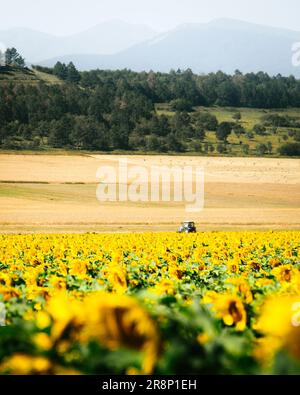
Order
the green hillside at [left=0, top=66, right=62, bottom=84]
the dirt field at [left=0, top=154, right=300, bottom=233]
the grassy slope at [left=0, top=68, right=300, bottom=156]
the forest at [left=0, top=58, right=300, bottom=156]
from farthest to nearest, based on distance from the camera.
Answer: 1. the green hillside at [left=0, top=66, right=62, bottom=84]
2. the grassy slope at [left=0, top=68, right=300, bottom=156]
3. the forest at [left=0, top=58, right=300, bottom=156]
4. the dirt field at [left=0, top=154, right=300, bottom=233]

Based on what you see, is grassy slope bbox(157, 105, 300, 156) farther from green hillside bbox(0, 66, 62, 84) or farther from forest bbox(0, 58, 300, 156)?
green hillside bbox(0, 66, 62, 84)

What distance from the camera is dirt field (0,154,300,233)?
144 ft

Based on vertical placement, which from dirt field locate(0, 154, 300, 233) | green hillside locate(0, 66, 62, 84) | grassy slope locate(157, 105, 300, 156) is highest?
green hillside locate(0, 66, 62, 84)

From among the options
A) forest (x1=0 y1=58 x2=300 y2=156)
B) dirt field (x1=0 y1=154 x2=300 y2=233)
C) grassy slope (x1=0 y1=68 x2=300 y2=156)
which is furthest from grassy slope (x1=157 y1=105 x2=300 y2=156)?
dirt field (x1=0 y1=154 x2=300 y2=233)

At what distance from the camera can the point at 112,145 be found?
126 m

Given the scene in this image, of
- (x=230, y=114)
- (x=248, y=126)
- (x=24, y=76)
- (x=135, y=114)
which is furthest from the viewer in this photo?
(x=230, y=114)

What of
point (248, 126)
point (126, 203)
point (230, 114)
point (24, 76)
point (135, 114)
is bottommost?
point (126, 203)

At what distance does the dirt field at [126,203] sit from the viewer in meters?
43.8

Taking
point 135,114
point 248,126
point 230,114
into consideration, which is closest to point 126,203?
point 135,114

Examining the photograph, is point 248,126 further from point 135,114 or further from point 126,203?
point 126,203

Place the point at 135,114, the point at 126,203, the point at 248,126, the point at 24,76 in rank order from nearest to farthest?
the point at 126,203 → the point at 135,114 → the point at 248,126 → the point at 24,76

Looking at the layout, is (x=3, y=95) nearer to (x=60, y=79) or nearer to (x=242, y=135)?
(x=60, y=79)

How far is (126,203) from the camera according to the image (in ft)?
189
